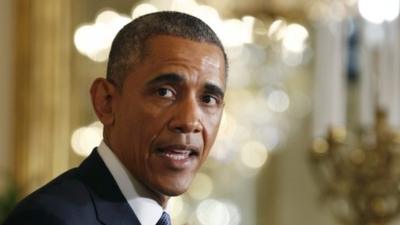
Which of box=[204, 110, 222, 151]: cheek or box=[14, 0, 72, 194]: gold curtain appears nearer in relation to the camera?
box=[204, 110, 222, 151]: cheek

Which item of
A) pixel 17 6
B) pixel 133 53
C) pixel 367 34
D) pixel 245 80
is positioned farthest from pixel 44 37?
pixel 133 53

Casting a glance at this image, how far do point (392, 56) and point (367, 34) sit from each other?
271 millimetres

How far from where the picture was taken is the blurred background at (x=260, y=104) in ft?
12.9

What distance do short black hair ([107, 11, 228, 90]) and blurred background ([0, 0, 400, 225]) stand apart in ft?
7.74

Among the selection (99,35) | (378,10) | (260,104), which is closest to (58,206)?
(378,10)

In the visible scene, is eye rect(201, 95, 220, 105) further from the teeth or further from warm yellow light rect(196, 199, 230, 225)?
warm yellow light rect(196, 199, 230, 225)

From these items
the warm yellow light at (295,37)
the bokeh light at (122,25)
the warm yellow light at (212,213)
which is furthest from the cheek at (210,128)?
the warm yellow light at (212,213)

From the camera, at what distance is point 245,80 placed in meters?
4.72

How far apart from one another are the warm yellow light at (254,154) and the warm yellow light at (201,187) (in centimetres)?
19

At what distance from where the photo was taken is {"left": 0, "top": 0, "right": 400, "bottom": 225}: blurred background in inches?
154

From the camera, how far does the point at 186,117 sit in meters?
1.40

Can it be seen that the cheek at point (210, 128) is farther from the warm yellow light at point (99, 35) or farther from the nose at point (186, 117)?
the warm yellow light at point (99, 35)

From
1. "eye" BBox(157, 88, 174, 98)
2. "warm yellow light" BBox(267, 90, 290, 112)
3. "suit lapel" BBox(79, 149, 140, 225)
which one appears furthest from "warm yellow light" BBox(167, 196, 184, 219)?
"eye" BBox(157, 88, 174, 98)

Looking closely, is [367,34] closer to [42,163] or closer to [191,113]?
[42,163]
